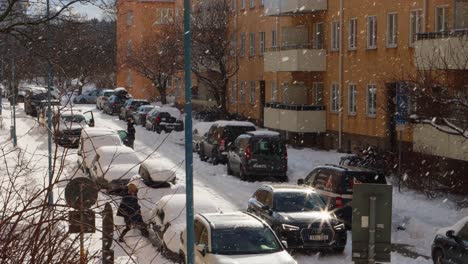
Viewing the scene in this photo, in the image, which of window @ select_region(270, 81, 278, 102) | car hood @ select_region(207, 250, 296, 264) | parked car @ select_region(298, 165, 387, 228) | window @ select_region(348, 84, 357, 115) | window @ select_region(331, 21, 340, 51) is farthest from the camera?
window @ select_region(270, 81, 278, 102)

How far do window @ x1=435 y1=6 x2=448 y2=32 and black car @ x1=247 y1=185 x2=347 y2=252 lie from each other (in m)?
11.7

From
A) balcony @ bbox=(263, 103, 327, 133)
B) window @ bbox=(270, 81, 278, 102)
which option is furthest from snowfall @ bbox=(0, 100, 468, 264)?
window @ bbox=(270, 81, 278, 102)

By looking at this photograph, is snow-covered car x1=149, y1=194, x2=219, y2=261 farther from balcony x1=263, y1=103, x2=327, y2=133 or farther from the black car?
balcony x1=263, y1=103, x2=327, y2=133

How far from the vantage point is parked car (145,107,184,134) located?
4591cm

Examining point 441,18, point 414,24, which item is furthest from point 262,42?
point 441,18

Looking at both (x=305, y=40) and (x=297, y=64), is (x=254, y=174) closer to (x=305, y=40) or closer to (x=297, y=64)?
(x=297, y=64)

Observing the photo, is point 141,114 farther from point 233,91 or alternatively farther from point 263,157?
point 263,157

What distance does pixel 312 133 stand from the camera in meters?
39.2

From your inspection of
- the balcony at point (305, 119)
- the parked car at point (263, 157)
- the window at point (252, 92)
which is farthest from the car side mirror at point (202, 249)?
the window at point (252, 92)

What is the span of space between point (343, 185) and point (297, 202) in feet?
5.79

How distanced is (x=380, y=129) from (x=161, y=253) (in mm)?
17417

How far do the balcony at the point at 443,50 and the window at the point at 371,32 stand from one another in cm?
668

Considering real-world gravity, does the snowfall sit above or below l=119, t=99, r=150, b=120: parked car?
below

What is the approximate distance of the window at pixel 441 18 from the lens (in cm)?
2786
